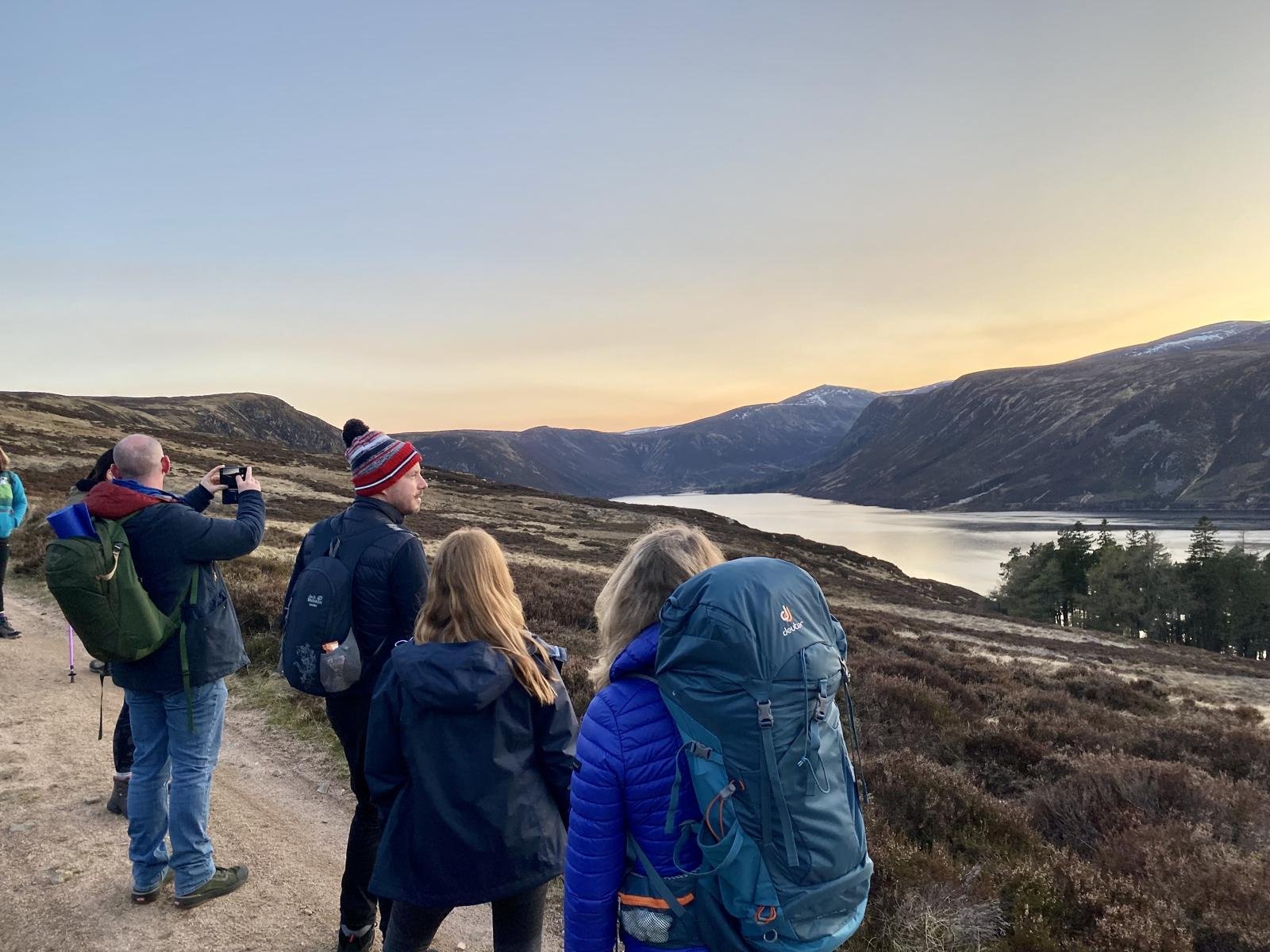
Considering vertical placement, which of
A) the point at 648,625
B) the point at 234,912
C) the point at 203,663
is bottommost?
the point at 234,912

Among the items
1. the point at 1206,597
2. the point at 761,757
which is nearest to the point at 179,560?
the point at 761,757

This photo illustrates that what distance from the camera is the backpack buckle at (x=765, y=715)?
175 cm

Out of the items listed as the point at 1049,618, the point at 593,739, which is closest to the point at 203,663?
the point at 593,739

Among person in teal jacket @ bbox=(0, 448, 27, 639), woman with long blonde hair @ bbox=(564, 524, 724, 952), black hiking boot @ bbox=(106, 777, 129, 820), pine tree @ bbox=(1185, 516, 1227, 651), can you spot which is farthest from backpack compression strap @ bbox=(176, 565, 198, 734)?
pine tree @ bbox=(1185, 516, 1227, 651)

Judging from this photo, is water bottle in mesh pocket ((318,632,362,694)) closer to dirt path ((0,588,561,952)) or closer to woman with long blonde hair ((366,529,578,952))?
woman with long blonde hair ((366,529,578,952))

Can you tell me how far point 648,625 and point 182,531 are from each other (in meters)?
2.90

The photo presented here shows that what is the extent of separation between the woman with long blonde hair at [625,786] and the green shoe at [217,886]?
3.21m

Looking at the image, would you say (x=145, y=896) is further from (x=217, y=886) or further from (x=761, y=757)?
(x=761, y=757)

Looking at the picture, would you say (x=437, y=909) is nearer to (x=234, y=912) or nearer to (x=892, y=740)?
(x=234, y=912)

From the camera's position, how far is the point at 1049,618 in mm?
57375

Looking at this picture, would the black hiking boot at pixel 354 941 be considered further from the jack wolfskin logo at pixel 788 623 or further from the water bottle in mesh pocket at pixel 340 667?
the jack wolfskin logo at pixel 788 623

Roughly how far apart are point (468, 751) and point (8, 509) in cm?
989

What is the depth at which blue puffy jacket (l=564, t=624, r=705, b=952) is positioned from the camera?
2.00 meters

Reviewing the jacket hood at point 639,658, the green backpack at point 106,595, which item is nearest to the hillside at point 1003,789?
the green backpack at point 106,595
